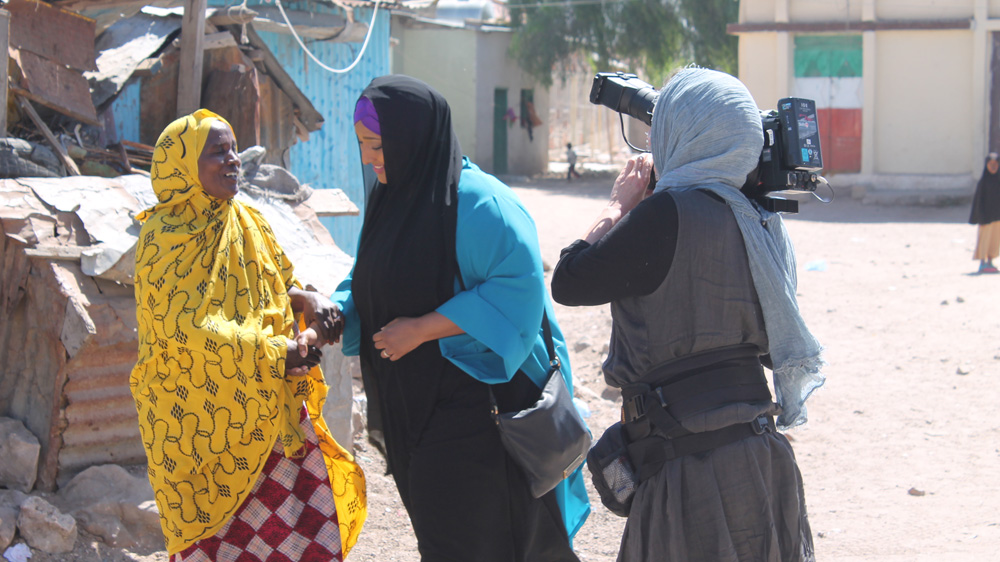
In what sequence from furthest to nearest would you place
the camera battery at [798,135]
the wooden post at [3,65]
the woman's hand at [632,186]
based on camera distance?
1. the wooden post at [3,65]
2. the woman's hand at [632,186]
3. the camera battery at [798,135]

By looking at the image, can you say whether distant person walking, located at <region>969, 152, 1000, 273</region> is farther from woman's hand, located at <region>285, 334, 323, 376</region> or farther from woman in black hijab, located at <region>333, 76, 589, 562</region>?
woman's hand, located at <region>285, 334, 323, 376</region>

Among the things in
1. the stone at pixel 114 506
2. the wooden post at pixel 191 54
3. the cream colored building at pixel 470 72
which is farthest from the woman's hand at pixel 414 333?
the cream colored building at pixel 470 72

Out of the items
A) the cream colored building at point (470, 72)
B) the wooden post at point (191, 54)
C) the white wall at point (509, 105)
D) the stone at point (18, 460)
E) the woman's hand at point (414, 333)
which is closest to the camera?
the woman's hand at point (414, 333)

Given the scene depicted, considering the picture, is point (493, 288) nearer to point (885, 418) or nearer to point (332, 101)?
point (885, 418)

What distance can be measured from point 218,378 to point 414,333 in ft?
1.95

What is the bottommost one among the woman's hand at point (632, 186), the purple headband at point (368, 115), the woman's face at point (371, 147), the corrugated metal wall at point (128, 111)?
the woman's hand at point (632, 186)

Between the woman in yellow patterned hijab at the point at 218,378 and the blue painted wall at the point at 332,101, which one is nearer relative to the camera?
the woman in yellow patterned hijab at the point at 218,378

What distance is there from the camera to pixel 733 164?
1976 millimetres

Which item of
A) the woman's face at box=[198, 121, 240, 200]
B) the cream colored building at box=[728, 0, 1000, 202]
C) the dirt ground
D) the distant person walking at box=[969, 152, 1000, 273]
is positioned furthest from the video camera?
the cream colored building at box=[728, 0, 1000, 202]

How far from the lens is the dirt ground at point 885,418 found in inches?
152

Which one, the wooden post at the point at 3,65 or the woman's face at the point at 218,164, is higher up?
the wooden post at the point at 3,65

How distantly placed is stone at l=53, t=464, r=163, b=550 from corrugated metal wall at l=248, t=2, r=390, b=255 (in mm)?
4030

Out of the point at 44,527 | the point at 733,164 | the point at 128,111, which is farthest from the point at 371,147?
the point at 128,111

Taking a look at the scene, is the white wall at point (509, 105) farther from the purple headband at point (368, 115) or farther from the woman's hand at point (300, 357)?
the purple headband at point (368, 115)
